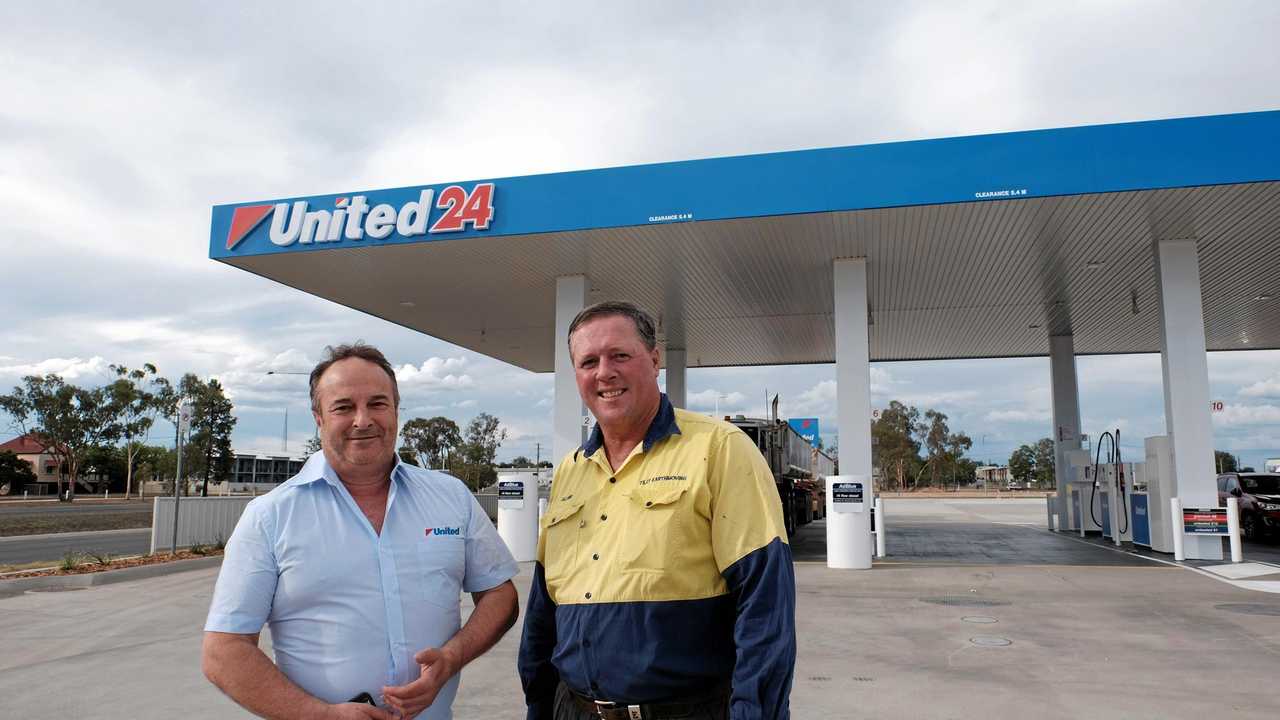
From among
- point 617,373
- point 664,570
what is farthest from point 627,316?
point 664,570

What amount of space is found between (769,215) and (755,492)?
10444 mm

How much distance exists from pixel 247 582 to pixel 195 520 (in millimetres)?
15844

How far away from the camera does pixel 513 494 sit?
1468 cm

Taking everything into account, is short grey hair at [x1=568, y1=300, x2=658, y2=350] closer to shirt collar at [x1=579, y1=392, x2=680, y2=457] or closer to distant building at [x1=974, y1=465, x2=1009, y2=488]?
shirt collar at [x1=579, y1=392, x2=680, y2=457]

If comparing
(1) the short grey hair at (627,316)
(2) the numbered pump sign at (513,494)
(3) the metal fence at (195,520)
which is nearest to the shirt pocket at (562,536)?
(1) the short grey hair at (627,316)

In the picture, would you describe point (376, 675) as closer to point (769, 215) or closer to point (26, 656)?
point (26, 656)

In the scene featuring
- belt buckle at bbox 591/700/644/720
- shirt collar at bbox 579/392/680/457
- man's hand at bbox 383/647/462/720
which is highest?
shirt collar at bbox 579/392/680/457

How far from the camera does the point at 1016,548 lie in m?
16.1

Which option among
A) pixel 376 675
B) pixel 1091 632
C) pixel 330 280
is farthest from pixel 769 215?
pixel 376 675

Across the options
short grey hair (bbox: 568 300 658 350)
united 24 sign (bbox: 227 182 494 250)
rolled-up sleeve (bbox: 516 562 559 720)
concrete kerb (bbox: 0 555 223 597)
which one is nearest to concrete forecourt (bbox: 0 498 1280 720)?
concrete kerb (bbox: 0 555 223 597)

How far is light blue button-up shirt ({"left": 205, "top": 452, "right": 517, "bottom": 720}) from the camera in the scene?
2156 mm

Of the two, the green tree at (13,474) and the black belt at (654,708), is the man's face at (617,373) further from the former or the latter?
the green tree at (13,474)

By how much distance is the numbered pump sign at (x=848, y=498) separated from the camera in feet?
41.4

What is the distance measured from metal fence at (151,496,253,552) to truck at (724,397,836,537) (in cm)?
1019
